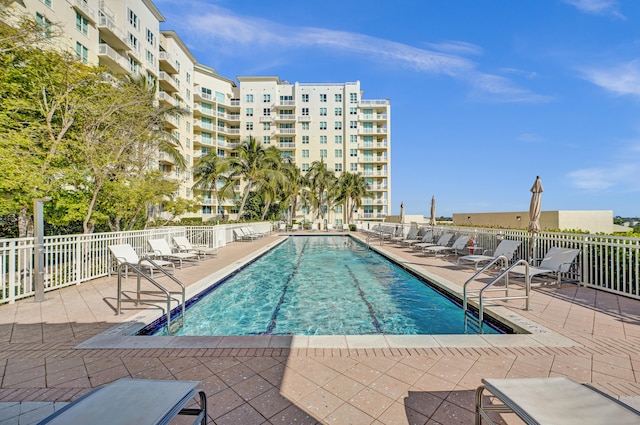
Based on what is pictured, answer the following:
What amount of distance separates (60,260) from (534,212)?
12070 mm

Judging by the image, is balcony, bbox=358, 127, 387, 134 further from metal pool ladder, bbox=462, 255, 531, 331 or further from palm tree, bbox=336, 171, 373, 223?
metal pool ladder, bbox=462, 255, 531, 331

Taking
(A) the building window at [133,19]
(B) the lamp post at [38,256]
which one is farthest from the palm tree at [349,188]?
(B) the lamp post at [38,256]

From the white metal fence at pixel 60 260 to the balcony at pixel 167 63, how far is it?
31.5m

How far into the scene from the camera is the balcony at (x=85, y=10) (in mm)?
20605

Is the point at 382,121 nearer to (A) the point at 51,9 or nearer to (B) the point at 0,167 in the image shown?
(A) the point at 51,9

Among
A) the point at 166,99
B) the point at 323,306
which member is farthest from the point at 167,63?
the point at 323,306

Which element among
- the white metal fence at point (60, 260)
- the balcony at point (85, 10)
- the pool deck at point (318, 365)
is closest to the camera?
the pool deck at point (318, 365)

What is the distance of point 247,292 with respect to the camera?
777cm

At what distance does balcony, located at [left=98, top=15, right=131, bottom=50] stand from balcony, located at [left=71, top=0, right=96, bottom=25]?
0.69 m

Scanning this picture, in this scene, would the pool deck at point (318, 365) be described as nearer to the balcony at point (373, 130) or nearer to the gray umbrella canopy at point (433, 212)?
the gray umbrella canopy at point (433, 212)

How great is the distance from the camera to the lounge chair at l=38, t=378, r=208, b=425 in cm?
158

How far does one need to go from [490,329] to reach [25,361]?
21.1 feet

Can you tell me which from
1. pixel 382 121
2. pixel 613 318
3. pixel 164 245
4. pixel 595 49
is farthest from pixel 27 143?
pixel 382 121

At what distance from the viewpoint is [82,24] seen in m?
21.8
